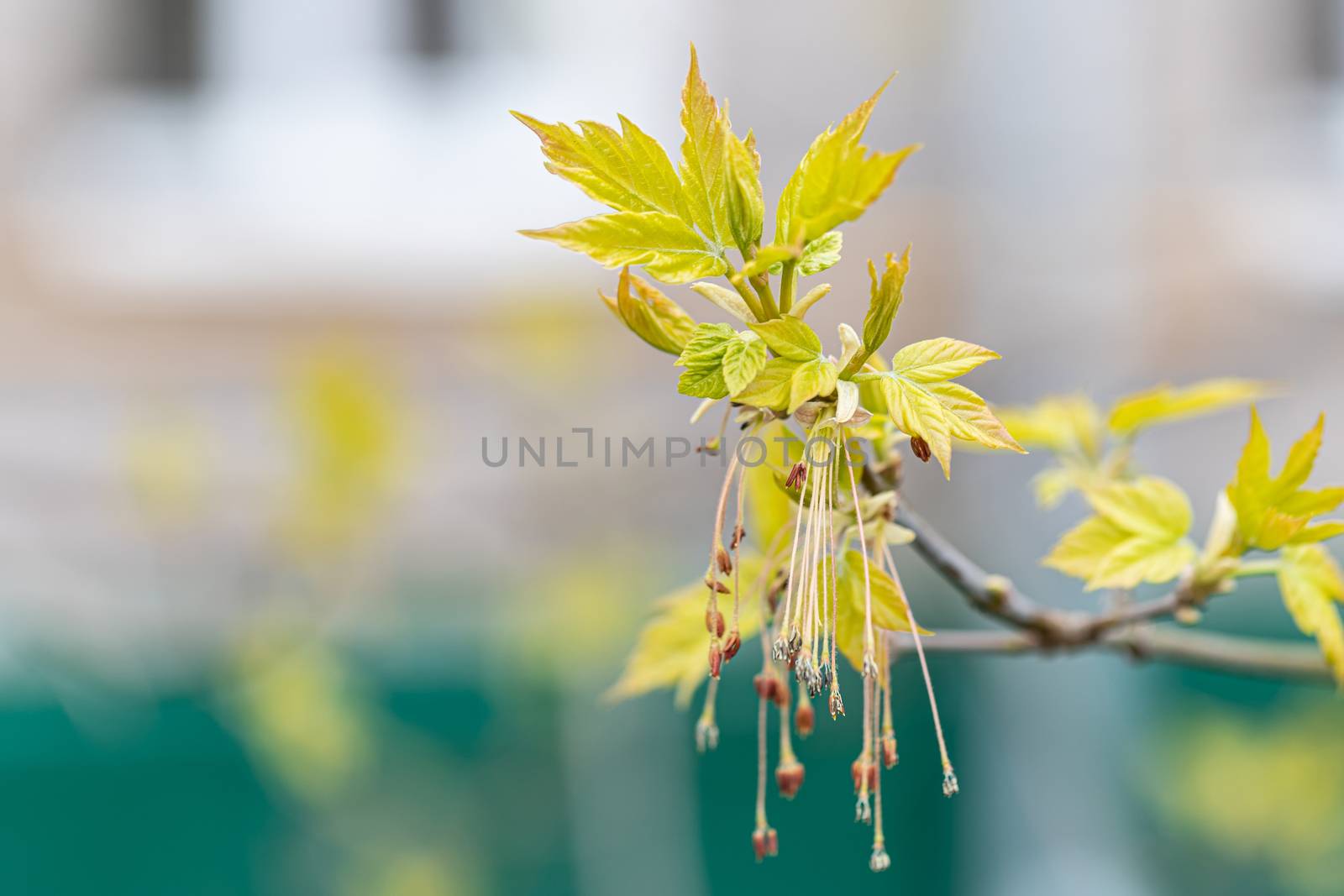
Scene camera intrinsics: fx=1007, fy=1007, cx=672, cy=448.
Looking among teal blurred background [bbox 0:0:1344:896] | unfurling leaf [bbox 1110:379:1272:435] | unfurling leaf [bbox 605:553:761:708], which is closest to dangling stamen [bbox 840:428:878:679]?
unfurling leaf [bbox 605:553:761:708]

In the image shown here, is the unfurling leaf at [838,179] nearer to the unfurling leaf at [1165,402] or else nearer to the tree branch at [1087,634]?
the tree branch at [1087,634]

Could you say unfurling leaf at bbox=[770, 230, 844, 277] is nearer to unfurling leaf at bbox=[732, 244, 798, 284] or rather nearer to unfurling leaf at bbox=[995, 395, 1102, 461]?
unfurling leaf at bbox=[732, 244, 798, 284]

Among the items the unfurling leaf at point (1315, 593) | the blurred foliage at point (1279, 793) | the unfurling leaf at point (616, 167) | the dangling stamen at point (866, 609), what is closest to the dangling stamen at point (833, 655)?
the dangling stamen at point (866, 609)

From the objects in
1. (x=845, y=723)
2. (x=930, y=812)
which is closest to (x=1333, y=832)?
(x=845, y=723)

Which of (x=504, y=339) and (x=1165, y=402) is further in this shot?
(x=504, y=339)

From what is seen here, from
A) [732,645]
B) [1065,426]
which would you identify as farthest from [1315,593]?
[732,645]

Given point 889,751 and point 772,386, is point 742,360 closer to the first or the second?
point 772,386
